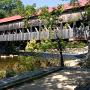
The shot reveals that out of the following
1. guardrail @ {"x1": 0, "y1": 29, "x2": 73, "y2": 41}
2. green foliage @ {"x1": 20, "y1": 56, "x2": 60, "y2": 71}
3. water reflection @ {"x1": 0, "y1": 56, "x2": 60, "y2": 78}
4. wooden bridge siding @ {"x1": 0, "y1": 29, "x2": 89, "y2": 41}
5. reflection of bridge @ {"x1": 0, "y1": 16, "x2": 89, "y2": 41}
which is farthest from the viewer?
guardrail @ {"x1": 0, "y1": 29, "x2": 73, "y2": 41}

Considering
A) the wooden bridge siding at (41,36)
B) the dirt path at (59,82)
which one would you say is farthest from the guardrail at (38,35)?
the dirt path at (59,82)

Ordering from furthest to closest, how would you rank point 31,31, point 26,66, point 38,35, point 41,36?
point 31,31 → point 38,35 → point 41,36 → point 26,66

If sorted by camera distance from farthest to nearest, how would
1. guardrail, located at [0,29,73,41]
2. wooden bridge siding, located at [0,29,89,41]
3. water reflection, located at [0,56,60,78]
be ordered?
guardrail, located at [0,29,73,41] → wooden bridge siding, located at [0,29,89,41] → water reflection, located at [0,56,60,78]

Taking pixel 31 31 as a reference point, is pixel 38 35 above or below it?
below

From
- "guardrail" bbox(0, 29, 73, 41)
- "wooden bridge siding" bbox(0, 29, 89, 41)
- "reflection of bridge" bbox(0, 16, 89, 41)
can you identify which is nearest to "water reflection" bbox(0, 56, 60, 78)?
"wooden bridge siding" bbox(0, 29, 89, 41)

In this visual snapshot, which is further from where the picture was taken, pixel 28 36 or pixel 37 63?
pixel 28 36

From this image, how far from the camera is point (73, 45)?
97.6ft

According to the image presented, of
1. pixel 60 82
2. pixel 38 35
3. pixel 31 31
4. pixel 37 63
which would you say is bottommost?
pixel 37 63

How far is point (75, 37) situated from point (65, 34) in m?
1.89

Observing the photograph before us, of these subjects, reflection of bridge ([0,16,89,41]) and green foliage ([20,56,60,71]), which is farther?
reflection of bridge ([0,16,89,41])

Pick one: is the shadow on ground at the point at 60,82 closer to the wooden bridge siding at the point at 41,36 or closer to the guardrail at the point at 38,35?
the wooden bridge siding at the point at 41,36

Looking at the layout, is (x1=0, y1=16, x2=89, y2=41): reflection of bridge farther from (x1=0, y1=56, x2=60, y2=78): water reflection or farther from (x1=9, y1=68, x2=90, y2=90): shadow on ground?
(x1=9, y1=68, x2=90, y2=90): shadow on ground

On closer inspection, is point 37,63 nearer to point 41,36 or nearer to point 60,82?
point 60,82

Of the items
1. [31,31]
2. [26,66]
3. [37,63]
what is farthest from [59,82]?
[31,31]
